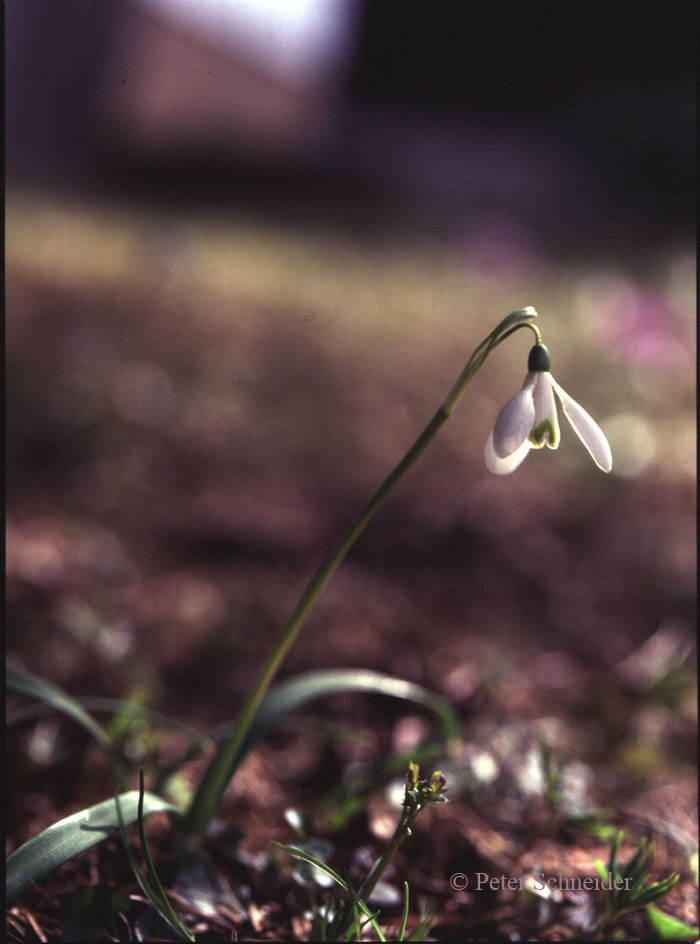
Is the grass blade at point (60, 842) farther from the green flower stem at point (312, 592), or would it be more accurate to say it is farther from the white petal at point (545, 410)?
the white petal at point (545, 410)

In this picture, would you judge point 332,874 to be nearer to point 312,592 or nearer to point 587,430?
point 312,592

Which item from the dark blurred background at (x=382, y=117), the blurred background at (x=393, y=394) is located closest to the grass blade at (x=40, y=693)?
the blurred background at (x=393, y=394)

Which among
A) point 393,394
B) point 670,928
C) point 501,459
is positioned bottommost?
point 670,928

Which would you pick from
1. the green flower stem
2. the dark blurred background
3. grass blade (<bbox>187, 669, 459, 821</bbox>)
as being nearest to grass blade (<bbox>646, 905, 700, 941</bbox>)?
grass blade (<bbox>187, 669, 459, 821</bbox>)

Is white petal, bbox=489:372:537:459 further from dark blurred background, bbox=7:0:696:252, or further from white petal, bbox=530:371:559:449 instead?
dark blurred background, bbox=7:0:696:252

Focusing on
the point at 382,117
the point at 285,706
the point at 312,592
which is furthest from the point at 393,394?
the point at 382,117

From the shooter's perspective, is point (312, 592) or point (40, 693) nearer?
point (312, 592)

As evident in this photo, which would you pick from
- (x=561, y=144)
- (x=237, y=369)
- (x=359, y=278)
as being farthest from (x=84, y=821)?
(x=561, y=144)
